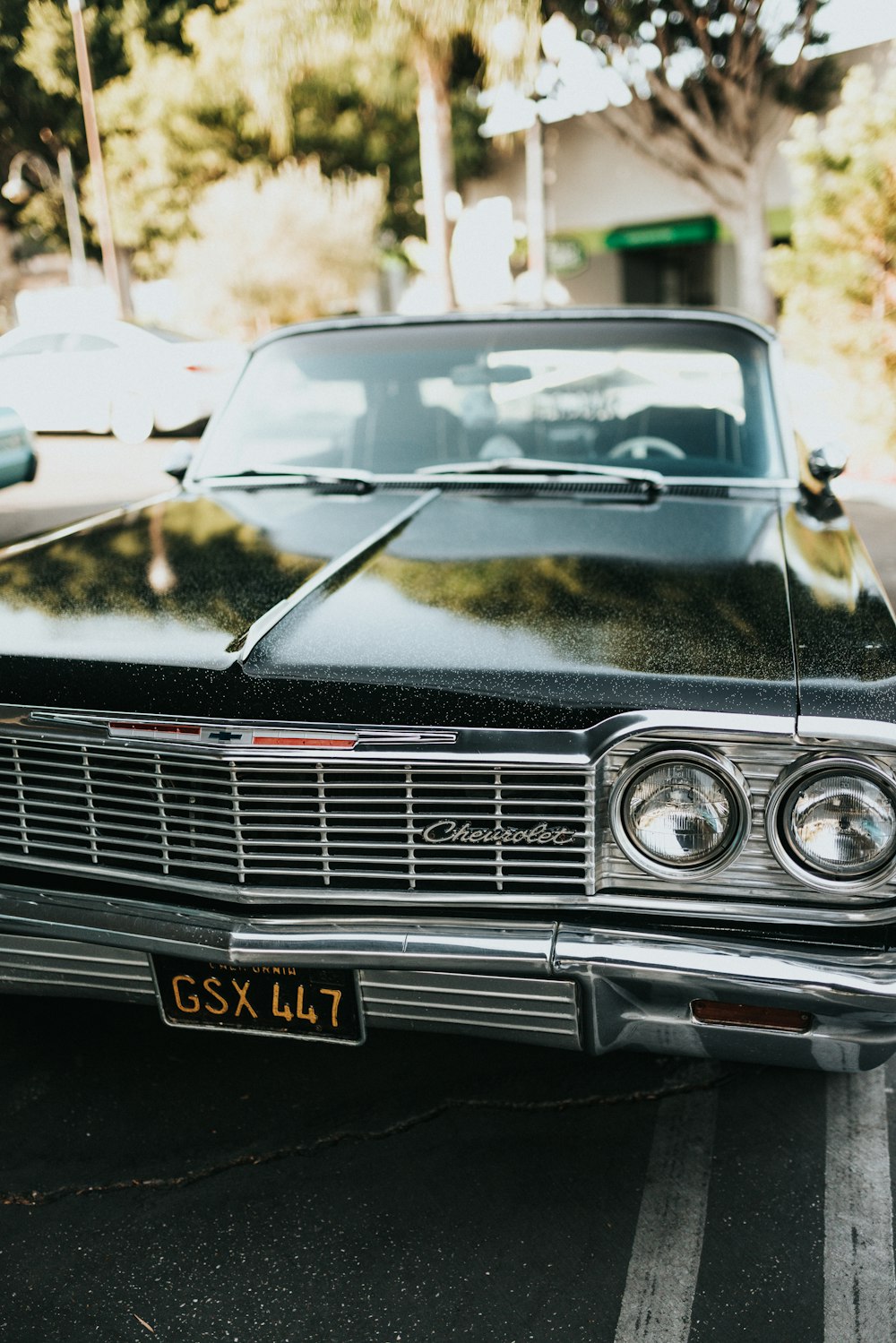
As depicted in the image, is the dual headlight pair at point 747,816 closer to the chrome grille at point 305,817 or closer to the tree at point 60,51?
the chrome grille at point 305,817

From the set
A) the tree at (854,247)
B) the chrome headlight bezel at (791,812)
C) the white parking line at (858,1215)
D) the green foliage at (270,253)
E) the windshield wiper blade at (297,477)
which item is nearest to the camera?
the chrome headlight bezel at (791,812)

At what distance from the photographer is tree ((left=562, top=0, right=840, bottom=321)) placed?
19.0 m

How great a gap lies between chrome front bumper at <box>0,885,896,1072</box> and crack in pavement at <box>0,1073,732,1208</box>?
48 centimetres

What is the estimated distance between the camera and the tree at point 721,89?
62.5ft

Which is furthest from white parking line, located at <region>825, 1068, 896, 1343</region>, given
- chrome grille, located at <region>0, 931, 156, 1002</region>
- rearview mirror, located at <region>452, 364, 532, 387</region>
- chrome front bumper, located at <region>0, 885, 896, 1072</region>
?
rearview mirror, located at <region>452, 364, 532, 387</region>

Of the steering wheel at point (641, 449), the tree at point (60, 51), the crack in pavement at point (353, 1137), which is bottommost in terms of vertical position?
the crack in pavement at point (353, 1137)

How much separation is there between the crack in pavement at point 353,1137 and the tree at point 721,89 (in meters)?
18.3

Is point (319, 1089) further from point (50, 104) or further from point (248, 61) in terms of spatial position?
point (50, 104)

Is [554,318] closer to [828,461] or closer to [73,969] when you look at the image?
[828,461]

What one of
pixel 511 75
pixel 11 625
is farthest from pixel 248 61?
pixel 11 625

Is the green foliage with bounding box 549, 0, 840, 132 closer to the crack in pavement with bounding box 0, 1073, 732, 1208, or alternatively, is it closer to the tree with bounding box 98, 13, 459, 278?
the tree with bounding box 98, 13, 459, 278

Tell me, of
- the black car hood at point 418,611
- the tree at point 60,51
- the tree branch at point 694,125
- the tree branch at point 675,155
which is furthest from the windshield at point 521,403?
the tree at point 60,51

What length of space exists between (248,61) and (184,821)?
64.2ft

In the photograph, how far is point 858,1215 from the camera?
229cm
